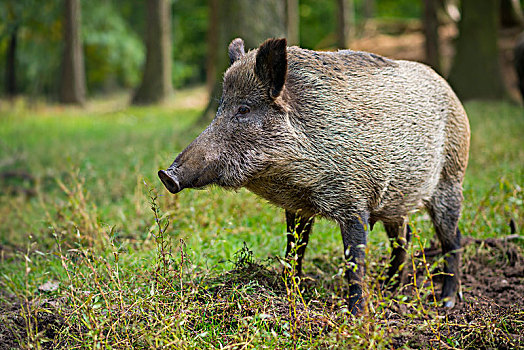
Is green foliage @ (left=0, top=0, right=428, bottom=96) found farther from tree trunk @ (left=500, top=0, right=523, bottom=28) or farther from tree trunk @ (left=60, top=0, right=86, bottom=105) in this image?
tree trunk @ (left=500, top=0, right=523, bottom=28)

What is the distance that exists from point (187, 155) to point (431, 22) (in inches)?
457

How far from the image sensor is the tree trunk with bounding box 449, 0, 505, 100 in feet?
38.7

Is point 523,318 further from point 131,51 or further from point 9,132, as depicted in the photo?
point 131,51

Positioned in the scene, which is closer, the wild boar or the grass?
the grass

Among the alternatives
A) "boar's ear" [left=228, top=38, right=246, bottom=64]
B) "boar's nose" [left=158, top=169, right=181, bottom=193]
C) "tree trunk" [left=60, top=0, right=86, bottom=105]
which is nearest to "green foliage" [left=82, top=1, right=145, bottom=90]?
"tree trunk" [left=60, top=0, right=86, bottom=105]

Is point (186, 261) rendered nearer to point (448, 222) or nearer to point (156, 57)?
point (448, 222)

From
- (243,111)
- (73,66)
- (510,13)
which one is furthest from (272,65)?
(73,66)

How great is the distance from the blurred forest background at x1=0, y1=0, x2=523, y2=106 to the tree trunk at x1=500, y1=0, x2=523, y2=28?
1.1 inches

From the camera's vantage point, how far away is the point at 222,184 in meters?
3.16

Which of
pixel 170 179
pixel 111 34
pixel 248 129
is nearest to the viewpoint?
pixel 170 179

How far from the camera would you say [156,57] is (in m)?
17.5

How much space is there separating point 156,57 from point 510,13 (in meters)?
10.5

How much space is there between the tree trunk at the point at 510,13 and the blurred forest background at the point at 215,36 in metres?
0.03

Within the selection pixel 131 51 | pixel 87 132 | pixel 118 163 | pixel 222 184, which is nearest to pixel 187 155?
pixel 222 184
